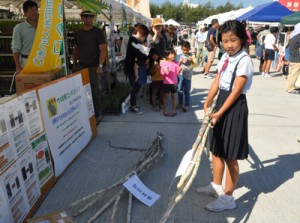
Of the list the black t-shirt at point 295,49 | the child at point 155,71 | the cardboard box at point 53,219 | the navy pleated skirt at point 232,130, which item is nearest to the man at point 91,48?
the child at point 155,71

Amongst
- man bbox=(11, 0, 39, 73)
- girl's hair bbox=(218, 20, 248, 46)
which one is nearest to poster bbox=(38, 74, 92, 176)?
man bbox=(11, 0, 39, 73)

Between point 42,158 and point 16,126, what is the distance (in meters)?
0.58

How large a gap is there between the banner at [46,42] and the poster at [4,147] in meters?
1.78

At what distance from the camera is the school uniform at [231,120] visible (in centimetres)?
Result: 275

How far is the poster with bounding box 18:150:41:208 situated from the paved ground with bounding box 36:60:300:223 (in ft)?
0.57

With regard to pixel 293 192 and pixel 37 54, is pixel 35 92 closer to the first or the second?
pixel 37 54

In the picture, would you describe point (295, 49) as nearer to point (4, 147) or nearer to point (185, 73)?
point (185, 73)

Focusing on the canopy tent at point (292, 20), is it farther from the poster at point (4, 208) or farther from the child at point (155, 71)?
the poster at point (4, 208)

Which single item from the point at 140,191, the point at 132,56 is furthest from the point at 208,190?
the point at 132,56

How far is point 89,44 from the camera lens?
5359mm

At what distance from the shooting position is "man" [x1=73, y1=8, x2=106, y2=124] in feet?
17.5

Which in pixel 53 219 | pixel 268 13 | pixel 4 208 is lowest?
pixel 53 219

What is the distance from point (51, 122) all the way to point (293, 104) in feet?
20.5

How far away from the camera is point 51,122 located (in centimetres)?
345
